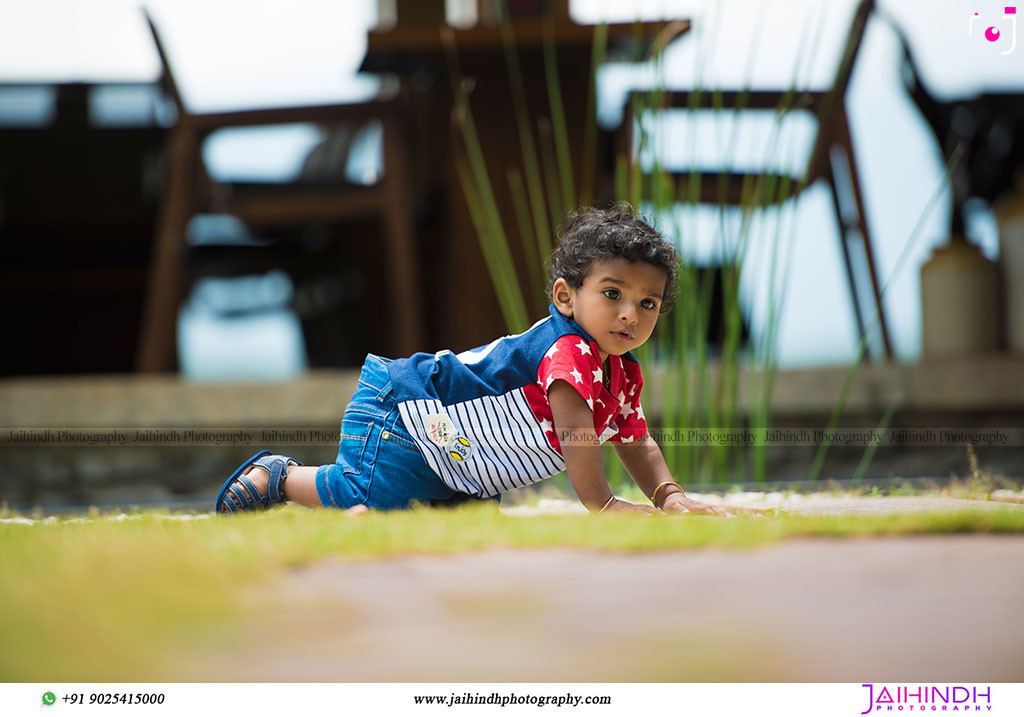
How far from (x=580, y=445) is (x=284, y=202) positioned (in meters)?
1.25

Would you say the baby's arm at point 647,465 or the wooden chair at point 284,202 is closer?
the baby's arm at point 647,465

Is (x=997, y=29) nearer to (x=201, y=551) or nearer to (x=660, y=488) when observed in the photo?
(x=660, y=488)

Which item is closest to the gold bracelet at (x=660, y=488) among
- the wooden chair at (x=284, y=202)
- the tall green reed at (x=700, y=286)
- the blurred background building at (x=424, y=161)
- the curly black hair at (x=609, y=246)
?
the curly black hair at (x=609, y=246)

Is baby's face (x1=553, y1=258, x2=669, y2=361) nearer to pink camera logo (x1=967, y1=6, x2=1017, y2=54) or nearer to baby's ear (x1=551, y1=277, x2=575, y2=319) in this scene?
baby's ear (x1=551, y1=277, x2=575, y2=319)

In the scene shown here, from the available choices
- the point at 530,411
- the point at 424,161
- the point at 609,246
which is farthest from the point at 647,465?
the point at 424,161

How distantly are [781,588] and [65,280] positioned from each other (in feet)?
9.06

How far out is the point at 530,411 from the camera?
1187 mm

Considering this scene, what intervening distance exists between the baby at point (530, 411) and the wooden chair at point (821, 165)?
1.54 feet

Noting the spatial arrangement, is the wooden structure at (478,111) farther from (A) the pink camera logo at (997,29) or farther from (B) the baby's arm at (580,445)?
(B) the baby's arm at (580,445)
